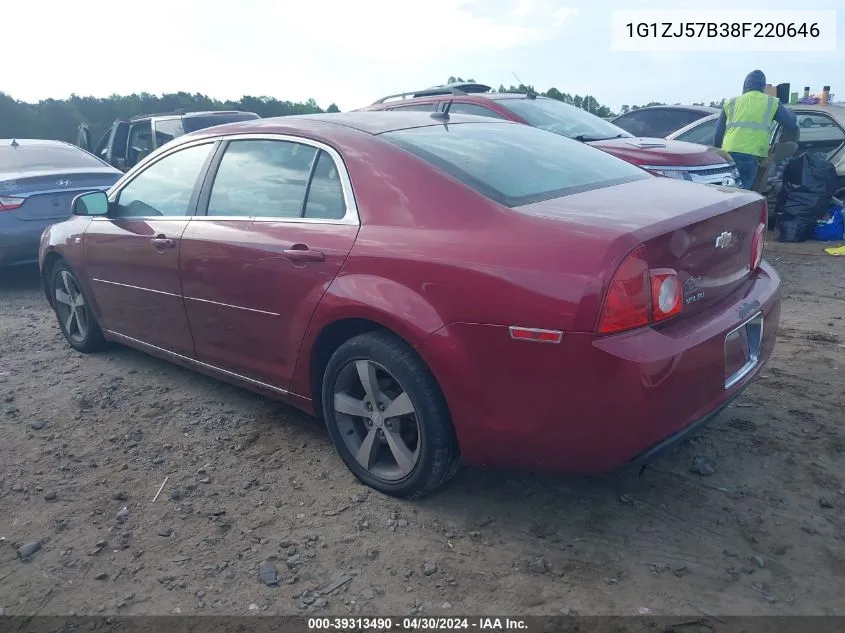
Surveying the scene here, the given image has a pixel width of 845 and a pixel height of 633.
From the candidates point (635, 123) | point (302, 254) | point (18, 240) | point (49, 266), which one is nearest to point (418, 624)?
point (302, 254)

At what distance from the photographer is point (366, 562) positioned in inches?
111

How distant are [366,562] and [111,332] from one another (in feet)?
9.45

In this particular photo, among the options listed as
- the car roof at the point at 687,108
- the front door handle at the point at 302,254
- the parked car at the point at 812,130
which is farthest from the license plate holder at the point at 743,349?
the car roof at the point at 687,108

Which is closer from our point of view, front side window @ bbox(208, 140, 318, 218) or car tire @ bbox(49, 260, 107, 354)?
front side window @ bbox(208, 140, 318, 218)

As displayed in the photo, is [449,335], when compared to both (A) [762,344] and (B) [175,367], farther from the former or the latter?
(B) [175,367]

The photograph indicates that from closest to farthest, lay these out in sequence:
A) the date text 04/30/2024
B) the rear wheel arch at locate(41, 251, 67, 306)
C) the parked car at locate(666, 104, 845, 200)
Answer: the date text 04/30/2024 → the rear wheel arch at locate(41, 251, 67, 306) → the parked car at locate(666, 104, 845, 200)

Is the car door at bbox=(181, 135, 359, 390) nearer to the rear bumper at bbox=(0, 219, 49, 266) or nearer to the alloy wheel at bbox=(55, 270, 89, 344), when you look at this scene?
the alloy wheel at bbox=(55, 270, 89, 344)

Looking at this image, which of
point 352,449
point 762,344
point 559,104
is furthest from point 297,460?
point 559,104

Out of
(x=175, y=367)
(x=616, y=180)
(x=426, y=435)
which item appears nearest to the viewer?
(x=426, y=435)

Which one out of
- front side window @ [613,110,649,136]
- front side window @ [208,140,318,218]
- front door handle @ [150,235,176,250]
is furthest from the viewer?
front side window @ [613,110,649,136]

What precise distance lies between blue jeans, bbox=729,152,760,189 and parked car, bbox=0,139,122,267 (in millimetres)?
6586

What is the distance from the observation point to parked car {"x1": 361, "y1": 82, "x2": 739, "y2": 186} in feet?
22.8

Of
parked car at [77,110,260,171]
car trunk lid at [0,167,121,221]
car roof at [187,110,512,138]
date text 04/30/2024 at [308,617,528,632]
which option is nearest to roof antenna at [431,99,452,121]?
car roof at [187,110,512,138]

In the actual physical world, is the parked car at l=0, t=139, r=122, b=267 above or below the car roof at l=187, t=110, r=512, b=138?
below
